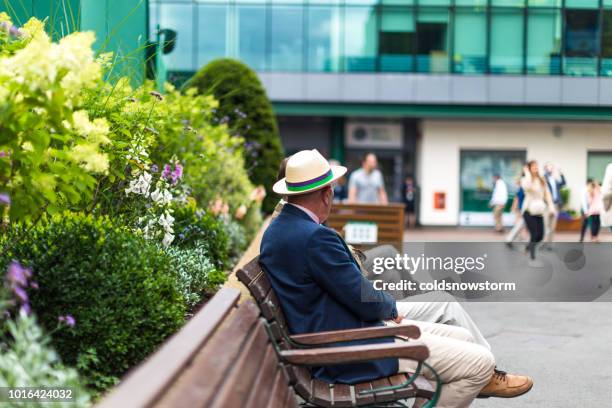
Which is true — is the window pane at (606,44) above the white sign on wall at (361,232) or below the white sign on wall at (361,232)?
above

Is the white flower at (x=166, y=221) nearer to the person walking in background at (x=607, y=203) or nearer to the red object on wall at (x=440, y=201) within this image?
the person walking in background at (x=607, y=203)

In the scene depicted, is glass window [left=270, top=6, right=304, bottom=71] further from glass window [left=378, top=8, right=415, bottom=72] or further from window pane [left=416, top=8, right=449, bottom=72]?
window pane [left=416, top=8, right=449, bottom=72]

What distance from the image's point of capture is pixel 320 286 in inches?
171

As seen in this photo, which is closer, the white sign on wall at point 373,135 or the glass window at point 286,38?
the glass window at point 286,38

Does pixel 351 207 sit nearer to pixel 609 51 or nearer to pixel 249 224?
pixel 249 224

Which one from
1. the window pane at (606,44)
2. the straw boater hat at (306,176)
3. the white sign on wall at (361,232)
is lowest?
the white sign on wall at (361,232)

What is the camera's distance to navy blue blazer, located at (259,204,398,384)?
425 centimetres

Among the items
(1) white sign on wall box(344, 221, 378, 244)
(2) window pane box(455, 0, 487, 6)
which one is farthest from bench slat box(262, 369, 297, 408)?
(2) window pane box(455, 0, 487, 6)

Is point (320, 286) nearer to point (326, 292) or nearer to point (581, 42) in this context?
point (326, 292)

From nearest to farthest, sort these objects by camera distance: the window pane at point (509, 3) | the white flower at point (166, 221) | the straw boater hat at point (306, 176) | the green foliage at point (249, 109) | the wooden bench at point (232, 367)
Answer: the wooden bench at point (232, 367)
the straw boater hat at point (306, 176)
the white flower at point (166, 221)
the green foliage at point (249, 109)
the window pane at point (509, 3)

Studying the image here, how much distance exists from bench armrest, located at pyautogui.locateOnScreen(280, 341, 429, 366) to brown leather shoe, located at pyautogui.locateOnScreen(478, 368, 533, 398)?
4.22ft

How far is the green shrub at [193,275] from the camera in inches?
246

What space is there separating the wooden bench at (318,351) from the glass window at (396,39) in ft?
102

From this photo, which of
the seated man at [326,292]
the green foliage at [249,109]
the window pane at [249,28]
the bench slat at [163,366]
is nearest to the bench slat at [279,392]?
the bench slat at [163,366]
